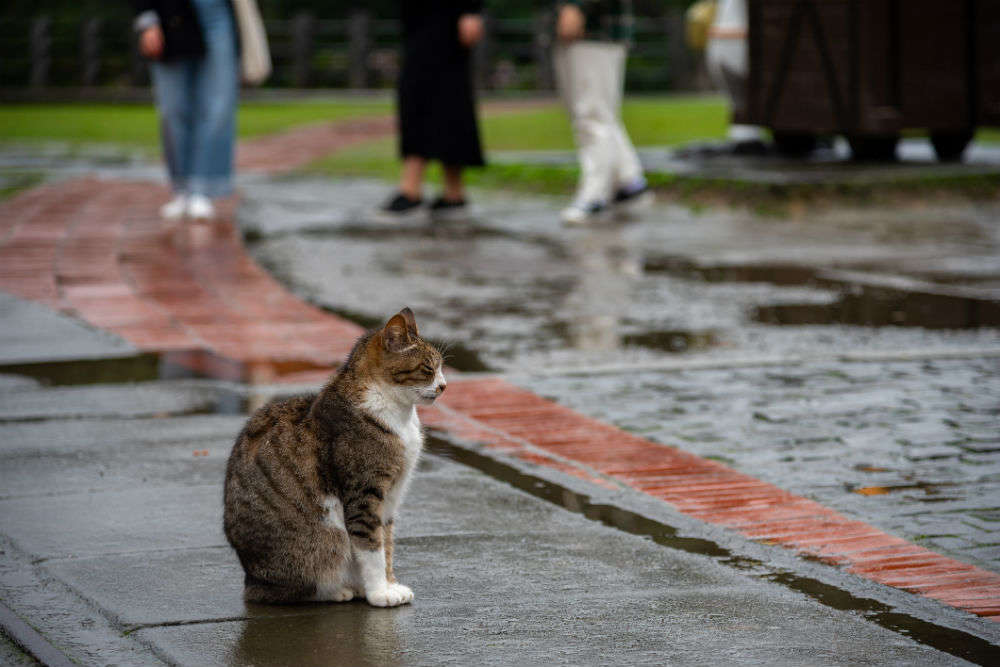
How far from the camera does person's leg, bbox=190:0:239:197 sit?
1103 cm

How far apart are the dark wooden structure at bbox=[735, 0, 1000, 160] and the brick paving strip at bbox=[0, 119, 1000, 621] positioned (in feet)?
15.0

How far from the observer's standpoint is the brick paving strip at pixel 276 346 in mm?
4590

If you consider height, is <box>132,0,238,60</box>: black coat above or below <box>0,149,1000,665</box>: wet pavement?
above

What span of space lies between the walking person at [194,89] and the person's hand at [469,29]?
5.04ft

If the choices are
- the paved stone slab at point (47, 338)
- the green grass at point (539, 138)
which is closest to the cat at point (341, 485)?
the paved stone slab at point (47, 338)

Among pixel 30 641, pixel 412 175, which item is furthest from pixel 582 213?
pixel 30 641

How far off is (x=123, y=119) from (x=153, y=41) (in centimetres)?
1843

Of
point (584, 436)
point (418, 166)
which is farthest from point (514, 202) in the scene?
point (584, 436)

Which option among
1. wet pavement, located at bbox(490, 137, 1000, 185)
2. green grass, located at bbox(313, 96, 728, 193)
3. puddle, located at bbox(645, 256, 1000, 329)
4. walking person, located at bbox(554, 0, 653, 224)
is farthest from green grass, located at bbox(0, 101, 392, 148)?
puddle, located at bbox(645, 256, 1000, 329)

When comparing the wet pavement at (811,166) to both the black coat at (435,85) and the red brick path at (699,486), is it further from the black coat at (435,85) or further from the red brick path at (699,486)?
the red brick path at (699,486)

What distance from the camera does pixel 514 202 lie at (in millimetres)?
13500

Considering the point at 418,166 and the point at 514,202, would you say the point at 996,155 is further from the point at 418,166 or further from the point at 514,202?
the point at 418,166

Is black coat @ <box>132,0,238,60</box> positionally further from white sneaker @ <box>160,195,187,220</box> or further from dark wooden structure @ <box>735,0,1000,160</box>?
dark wooden structure @ <box>735,0,1000,160</box>

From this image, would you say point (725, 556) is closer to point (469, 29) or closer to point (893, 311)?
point (893, 311)
